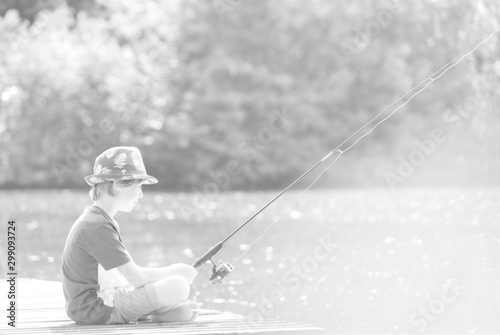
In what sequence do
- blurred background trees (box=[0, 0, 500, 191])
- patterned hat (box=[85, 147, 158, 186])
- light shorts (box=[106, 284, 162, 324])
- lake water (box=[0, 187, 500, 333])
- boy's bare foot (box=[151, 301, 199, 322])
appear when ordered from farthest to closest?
blurred background trees (box=[0, 0, 500, 191])
lake water (box=[0, 187, 500, 333])
boy's bare foot (box=[151, 301, 199, 322])
light shorts (box=[106, 284, 162, 324])
patterned hat (box=[85, 147, 158, 186])

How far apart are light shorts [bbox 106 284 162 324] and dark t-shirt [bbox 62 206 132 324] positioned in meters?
0.05

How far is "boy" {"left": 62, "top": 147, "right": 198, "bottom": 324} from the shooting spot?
5961 millimetres

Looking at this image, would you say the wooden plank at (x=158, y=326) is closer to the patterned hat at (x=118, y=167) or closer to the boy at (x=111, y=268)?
the boy at (x=111, y=268)

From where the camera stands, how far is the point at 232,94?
123ft

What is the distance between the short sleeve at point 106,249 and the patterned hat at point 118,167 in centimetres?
29

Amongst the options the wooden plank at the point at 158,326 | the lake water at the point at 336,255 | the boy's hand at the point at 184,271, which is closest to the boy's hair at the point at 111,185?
the boy's hand at the point at 184,271

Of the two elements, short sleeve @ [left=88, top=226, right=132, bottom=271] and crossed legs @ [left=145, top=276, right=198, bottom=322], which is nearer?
short sleeve @ [left=88, top=226, right=132, bottom=271]

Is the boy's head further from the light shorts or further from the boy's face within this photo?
the light shorts

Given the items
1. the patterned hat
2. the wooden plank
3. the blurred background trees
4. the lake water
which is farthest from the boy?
the blurred background trees

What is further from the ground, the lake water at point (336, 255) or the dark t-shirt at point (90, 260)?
Result: the lake water at point (336, 255)

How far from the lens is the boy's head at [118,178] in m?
6.05

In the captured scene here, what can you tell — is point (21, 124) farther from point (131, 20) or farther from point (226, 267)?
point (226, 267)

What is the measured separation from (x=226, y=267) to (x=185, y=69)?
32690 mm

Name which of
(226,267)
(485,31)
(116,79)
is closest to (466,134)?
(116,79)
